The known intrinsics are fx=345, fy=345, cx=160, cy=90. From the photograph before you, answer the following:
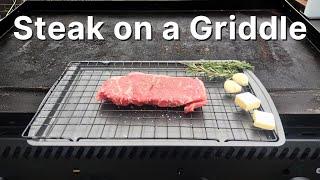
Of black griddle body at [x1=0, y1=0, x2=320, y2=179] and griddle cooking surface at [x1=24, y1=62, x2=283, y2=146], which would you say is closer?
griddle cooking surface at [x1=24, y1=62, x2=283, y2=146]

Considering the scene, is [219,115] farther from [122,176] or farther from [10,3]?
[10,3]

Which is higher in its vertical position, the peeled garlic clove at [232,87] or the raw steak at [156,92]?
the raw steak at [156,92]

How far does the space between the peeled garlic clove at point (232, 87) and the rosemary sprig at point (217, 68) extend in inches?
4.3

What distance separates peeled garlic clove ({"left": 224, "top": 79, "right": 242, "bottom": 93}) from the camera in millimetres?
1349

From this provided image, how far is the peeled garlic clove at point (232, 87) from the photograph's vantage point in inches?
53.1

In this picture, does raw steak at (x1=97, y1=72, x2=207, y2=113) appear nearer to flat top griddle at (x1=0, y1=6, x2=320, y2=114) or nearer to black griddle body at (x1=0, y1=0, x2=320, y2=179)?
black griddle body at (x1=0, y1=0, x2=320, y2=179)

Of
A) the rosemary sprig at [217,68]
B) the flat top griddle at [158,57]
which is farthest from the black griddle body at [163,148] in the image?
the rosemary sprig at [217,68]

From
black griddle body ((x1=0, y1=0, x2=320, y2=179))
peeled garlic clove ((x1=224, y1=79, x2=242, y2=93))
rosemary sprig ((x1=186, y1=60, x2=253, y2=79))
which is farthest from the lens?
rosemary sprig ((x1=186, y1=60, x2=253, y2=79))

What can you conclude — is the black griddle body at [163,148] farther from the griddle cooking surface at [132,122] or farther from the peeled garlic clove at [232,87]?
the peeled garlic clove at [232,87]

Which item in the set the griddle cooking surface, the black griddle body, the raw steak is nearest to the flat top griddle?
the black griddle body

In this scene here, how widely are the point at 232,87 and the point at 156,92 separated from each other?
1.00 feet

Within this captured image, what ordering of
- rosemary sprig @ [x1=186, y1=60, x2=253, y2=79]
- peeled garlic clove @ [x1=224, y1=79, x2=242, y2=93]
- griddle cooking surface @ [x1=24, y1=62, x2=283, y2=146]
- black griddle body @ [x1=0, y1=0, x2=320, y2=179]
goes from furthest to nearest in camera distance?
rosemary sprig @ [x1=186, y1=60, x2=253, y2=79] < peeled garlic clove @ [x1=224, y1=79, x2=242, y2=93] < black griddle body @ [x1=0, y1=0, x2=320, y2=179] < griddle cooking surface @ [x1=24, y1=62, x2=283, y2=146]

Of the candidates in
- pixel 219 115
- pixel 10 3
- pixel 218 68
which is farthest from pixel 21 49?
pixel 10 3

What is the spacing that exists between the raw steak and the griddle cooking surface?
31 mm
